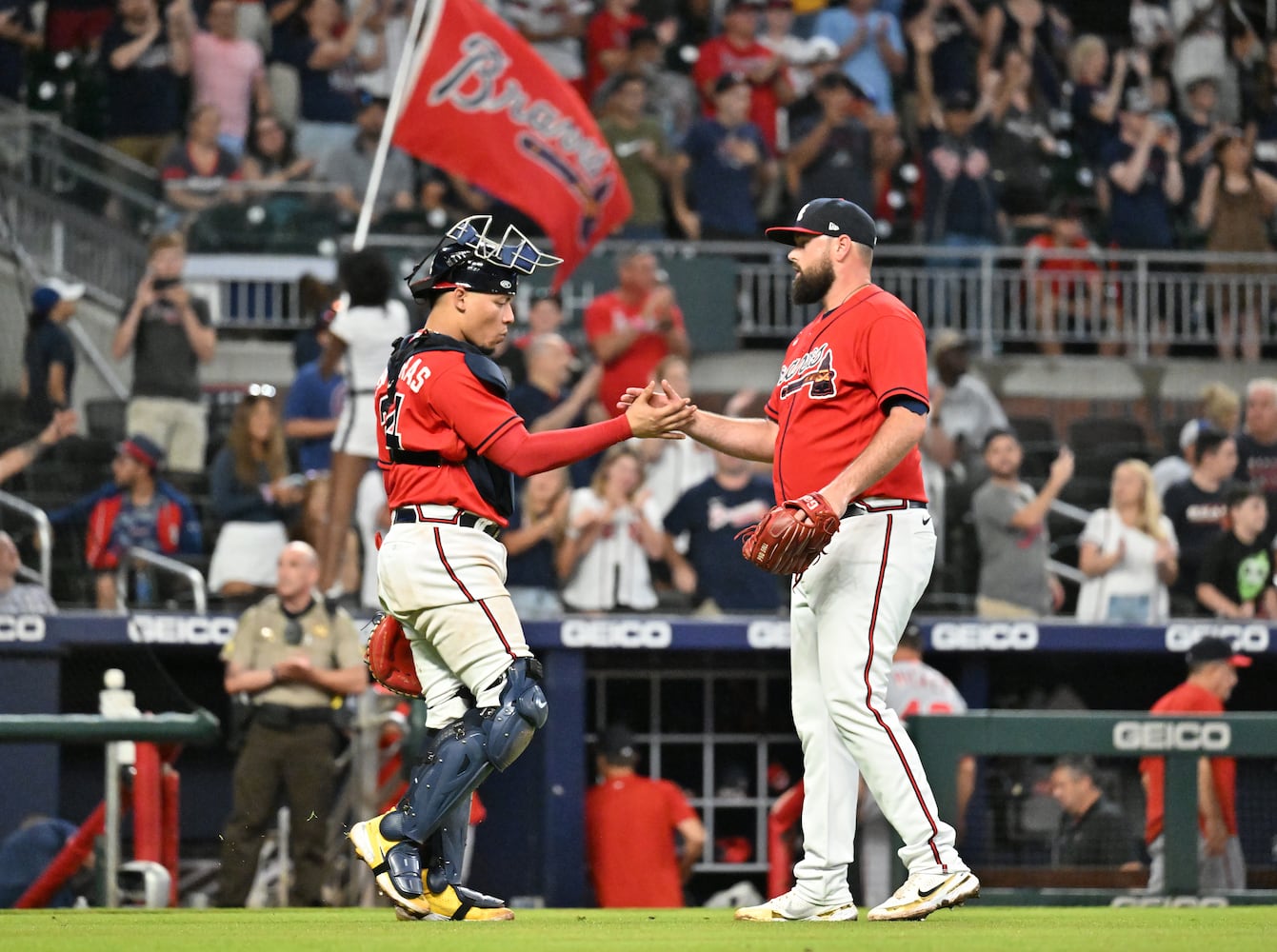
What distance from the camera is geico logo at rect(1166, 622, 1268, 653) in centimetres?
1127

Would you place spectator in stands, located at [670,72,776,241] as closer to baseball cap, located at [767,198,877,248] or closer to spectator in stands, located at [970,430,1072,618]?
spectator in stands, located at [970,430,1072,618]

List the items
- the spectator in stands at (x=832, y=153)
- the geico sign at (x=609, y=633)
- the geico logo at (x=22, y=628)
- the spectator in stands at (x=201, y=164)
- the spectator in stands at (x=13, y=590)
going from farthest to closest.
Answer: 1. the spectator in stands at (x=832, y=153)
2. the spectator in stands at (x=201, y=164)
3. the geico sign at (x=609, y=633)
4. the spectator in stands at (x=13, y=590)
5. the geico logo at (x=22, y=628)

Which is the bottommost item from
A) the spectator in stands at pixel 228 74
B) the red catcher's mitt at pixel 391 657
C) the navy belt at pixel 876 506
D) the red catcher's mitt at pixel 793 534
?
the red catcher's mitt at pixel 391 657

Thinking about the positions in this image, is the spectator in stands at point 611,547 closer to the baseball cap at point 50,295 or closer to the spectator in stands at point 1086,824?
the spectator in stands at point 1086,824

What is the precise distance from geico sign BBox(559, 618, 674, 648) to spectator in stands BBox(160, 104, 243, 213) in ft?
15.3

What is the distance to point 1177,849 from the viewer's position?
8.67 m

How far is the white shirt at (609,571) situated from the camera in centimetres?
1097

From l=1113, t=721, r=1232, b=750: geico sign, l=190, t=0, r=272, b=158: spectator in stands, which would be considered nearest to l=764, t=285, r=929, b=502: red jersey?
l=1113, t=721, r=1232, b=750: geico sign

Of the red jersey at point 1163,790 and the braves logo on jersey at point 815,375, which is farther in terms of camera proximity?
the red jersey at point 1163,790

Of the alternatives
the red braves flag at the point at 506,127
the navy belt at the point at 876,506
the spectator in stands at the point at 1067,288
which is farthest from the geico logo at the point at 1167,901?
the spectator in stands at the point at 1067,288

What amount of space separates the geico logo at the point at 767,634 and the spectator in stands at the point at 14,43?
279 inches

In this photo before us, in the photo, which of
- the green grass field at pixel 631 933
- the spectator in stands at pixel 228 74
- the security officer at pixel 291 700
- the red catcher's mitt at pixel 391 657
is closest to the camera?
the green grass field at pixel 631 933

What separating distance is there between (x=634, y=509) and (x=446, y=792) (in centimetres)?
540

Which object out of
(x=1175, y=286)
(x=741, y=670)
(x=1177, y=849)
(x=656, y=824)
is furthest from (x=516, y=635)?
(x=1175, y=286)
